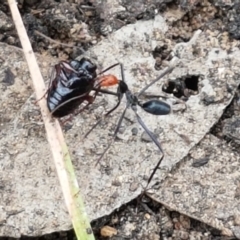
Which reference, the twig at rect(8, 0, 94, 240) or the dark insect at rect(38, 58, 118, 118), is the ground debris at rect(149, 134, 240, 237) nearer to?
the twig at rect(8, 0, 94, 240)

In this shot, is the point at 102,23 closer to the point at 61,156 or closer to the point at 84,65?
the point at 84,65

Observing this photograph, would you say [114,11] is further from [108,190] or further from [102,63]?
[108,190]

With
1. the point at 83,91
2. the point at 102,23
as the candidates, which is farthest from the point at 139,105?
the point at 102,23

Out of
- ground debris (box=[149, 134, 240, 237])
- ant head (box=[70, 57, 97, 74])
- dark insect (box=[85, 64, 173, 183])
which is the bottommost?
ground debris (box=[149, 134, 240, 237])

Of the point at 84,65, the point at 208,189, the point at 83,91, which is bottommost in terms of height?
the point at 208,189

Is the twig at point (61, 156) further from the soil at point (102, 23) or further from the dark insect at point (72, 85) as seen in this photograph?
the soil at point (102, 23)

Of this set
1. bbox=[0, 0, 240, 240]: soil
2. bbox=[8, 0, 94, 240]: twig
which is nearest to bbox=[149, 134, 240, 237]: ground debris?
bbox=[0, 0, 240, 240]: soil
